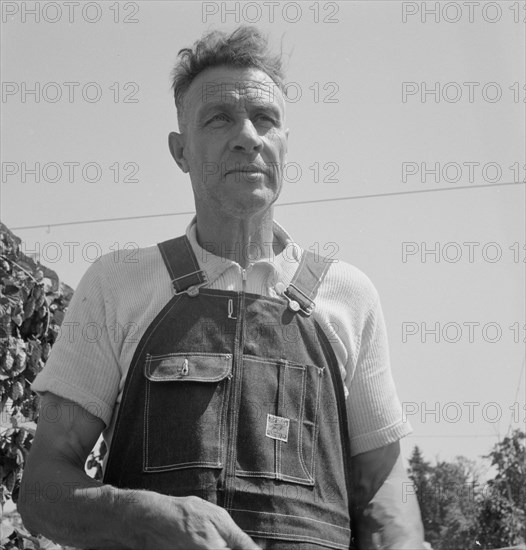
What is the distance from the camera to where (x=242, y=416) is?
67.6 inches

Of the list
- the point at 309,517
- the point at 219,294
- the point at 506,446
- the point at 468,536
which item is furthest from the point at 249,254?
the point at 468,536

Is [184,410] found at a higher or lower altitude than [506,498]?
higher

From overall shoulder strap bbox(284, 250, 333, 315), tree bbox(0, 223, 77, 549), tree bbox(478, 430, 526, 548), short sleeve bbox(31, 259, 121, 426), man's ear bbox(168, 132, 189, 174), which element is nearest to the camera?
short sleeve bbox(31, 259, 121, 426)

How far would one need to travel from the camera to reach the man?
1.67m

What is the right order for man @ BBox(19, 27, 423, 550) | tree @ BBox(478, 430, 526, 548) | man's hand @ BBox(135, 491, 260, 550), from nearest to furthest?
1. man's hand @ BBox(135, 491, 260, 550)
2. man @ BBox(19, 27, 423, 550)
3. tree @ BBox(478, 430, 526, 548)

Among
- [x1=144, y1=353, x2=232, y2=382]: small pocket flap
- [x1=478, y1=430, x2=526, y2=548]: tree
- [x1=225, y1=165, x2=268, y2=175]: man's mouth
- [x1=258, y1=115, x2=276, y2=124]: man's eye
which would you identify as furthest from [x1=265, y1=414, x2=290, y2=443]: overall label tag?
[x1=478, y1=430, x2=526, y2=548]: tree

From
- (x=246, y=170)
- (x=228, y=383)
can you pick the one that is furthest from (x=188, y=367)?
(x=246, y=170)

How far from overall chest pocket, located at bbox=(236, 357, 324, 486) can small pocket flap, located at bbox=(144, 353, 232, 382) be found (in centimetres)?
4

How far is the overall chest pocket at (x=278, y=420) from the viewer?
170cm

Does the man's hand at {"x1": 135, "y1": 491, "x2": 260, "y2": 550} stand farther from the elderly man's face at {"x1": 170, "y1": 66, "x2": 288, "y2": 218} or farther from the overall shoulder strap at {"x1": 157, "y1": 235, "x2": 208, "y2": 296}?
the elderly man's face at {"x1": 170, "y1": 66, "x2": 288, "y2": 218}

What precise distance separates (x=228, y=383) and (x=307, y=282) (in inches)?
11.8

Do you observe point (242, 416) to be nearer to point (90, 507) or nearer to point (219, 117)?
point (90, 507)

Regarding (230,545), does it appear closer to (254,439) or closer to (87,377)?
(254,439)

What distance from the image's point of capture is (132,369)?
1771 millimetres
